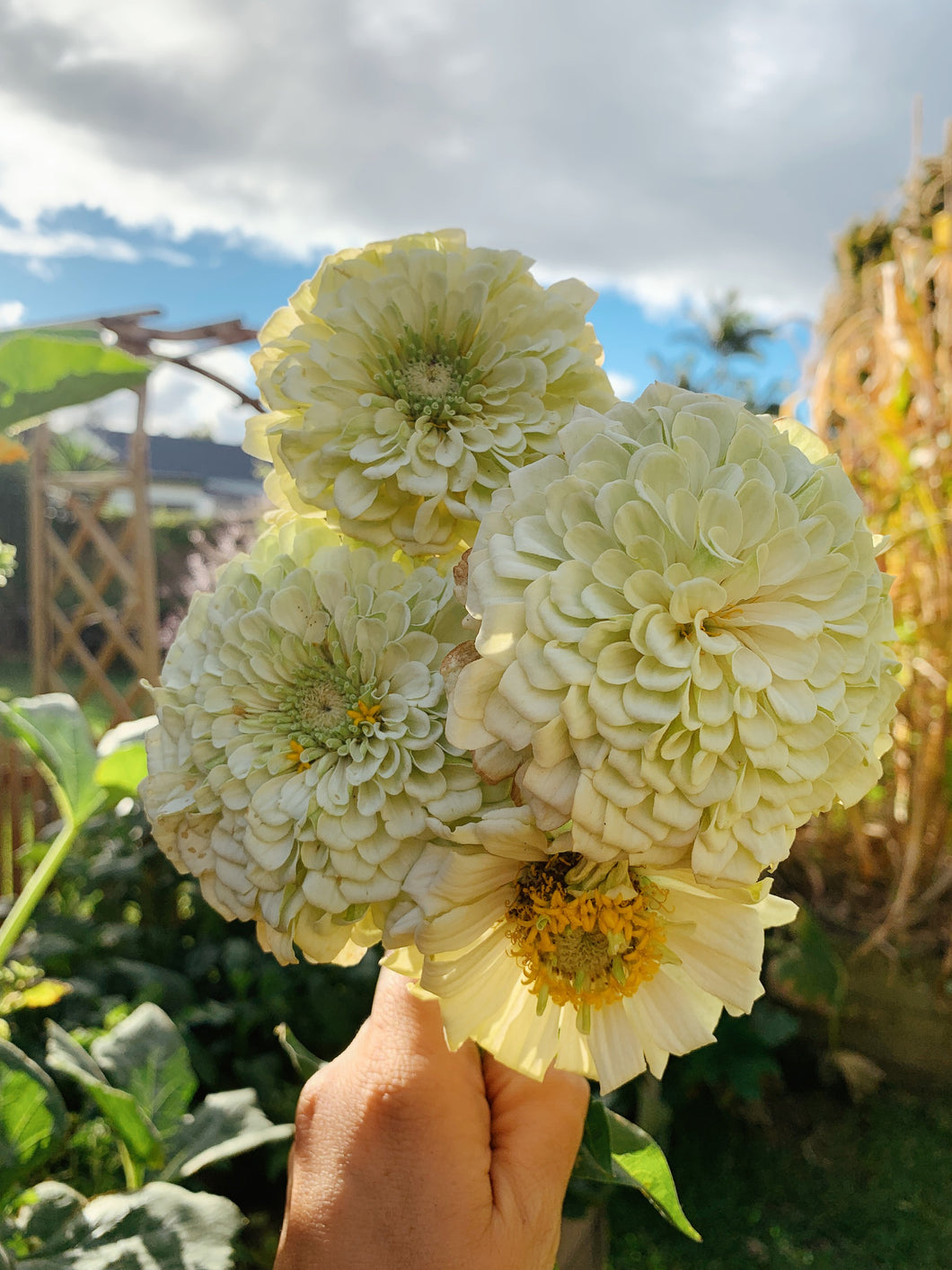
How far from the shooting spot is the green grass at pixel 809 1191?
1.73 metres

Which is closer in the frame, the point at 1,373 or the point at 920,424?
the point at 1,373

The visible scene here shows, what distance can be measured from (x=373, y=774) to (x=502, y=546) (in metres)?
0.14

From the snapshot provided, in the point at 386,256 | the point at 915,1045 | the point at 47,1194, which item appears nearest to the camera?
the point at 386,256

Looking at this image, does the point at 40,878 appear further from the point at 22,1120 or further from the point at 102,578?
the point at 102,578

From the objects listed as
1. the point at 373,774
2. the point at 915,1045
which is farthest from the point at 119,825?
the point at 915,1045

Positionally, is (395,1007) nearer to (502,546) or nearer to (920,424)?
(502,546)

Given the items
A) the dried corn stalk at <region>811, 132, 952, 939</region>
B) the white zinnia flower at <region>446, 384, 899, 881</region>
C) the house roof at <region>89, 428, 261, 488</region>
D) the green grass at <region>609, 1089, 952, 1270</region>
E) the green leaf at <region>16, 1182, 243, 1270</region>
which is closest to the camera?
the white zinnia flower at <region>446, 384, 899, 881</region>

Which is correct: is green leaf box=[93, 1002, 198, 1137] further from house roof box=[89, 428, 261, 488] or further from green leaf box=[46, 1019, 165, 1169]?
house roof box=[89, 428, 261, 488]

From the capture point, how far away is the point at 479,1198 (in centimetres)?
60

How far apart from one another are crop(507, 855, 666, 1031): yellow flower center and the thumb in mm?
167

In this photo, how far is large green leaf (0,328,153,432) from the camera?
0.63 metres

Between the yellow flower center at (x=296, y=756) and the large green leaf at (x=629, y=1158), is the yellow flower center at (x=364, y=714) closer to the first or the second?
the yellow flower center at (x=296, y=756)

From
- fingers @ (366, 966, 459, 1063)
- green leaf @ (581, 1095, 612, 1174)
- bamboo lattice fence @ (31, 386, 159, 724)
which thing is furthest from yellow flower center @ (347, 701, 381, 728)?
bamboo lattice fence @ (31, 386, 159, 724)

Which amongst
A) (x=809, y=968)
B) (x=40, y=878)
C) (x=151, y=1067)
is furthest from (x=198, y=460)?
(x=40, y=878)
